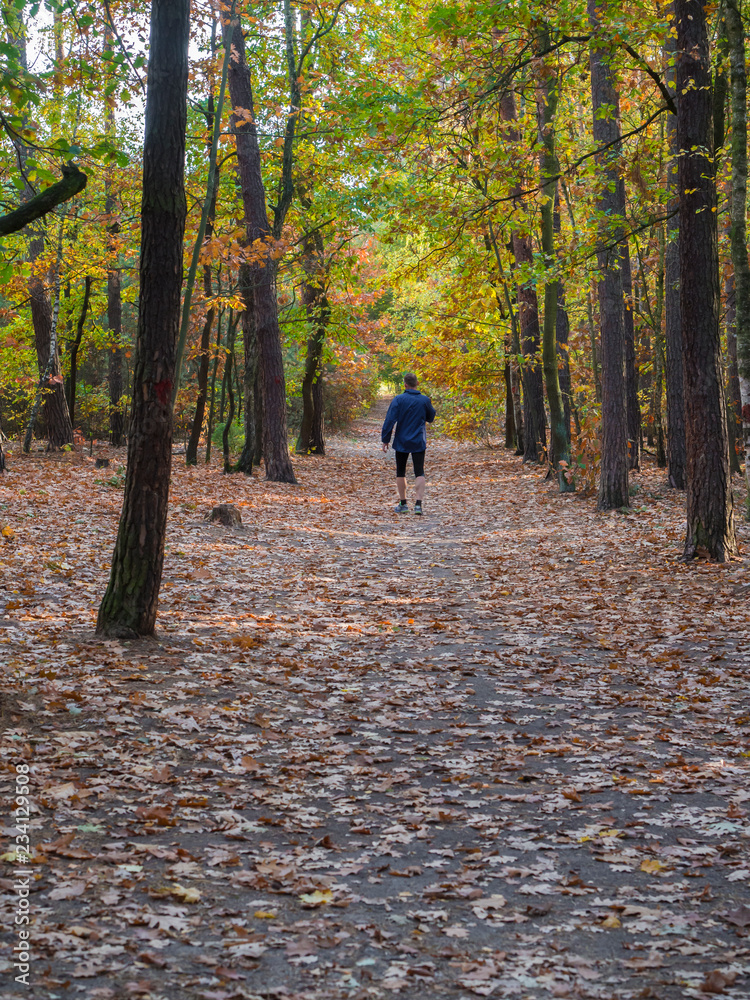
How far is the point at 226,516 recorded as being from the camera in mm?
12344

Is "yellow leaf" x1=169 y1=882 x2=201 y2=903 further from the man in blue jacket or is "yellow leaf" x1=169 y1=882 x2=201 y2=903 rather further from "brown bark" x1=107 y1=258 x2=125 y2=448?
"brown bark" x1=107 y1=258 x2=125 y2=448

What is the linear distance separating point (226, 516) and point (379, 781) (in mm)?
7930

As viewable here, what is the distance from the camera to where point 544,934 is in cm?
334

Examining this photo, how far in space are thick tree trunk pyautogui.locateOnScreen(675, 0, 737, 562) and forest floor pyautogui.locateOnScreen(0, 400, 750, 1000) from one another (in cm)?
70

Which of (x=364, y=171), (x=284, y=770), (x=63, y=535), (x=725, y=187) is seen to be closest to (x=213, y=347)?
(x=364, y=171)

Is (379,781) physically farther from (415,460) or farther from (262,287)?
(262,287)

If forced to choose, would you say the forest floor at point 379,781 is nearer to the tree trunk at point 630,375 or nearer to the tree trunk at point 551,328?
the tree trunk at point 551,328

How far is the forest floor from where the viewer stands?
3.12 metres

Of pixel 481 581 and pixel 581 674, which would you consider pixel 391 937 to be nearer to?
pixel 581 674

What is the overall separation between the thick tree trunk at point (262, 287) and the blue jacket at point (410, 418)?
14.1 ft

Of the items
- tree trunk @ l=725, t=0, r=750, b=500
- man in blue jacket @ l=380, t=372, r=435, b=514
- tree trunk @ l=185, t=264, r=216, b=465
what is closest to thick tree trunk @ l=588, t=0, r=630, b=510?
man in blue jacket @ l=380, t=372, r=435, b=514

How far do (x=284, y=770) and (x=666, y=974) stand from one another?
247 cm

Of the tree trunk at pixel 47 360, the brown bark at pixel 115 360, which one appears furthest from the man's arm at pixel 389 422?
the brown bark at pixel 115 360

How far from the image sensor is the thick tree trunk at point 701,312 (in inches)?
369
